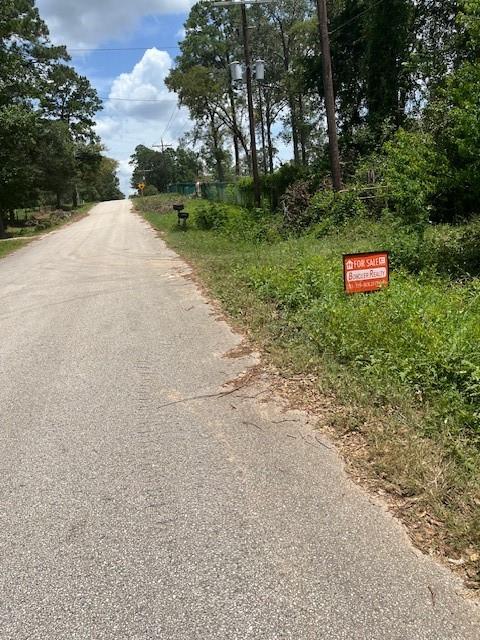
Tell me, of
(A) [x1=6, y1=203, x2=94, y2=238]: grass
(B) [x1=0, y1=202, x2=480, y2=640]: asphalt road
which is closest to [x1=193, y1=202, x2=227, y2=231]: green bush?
(A) [x1=6, y1=203, x2=94, y2=238]: grass

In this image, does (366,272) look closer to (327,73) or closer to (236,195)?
(327,73)

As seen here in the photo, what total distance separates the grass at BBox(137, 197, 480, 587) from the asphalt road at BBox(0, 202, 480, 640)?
0.73ft

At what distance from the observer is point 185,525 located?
2.88 meters

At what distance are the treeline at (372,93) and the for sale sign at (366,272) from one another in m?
2.28

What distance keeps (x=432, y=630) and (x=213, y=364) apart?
145 inches

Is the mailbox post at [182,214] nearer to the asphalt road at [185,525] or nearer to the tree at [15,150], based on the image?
the tree at [15,150]

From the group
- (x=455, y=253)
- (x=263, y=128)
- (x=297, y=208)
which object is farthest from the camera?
(x=263, y=128)

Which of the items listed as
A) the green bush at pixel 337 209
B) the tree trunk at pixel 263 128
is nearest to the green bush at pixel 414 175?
the green bush at pixel 337 209

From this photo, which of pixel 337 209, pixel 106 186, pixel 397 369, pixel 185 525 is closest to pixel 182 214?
pixel 337 209

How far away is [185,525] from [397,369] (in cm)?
230

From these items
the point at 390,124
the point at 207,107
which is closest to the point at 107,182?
the point at 207,107

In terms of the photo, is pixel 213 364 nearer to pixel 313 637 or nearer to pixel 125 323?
pixel 125 323

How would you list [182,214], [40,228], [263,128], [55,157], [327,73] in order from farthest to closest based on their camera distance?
[263,128] → [55,157] → [40,228] → [182,214] → [327,73]

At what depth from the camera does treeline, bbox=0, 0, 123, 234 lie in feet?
81.8
